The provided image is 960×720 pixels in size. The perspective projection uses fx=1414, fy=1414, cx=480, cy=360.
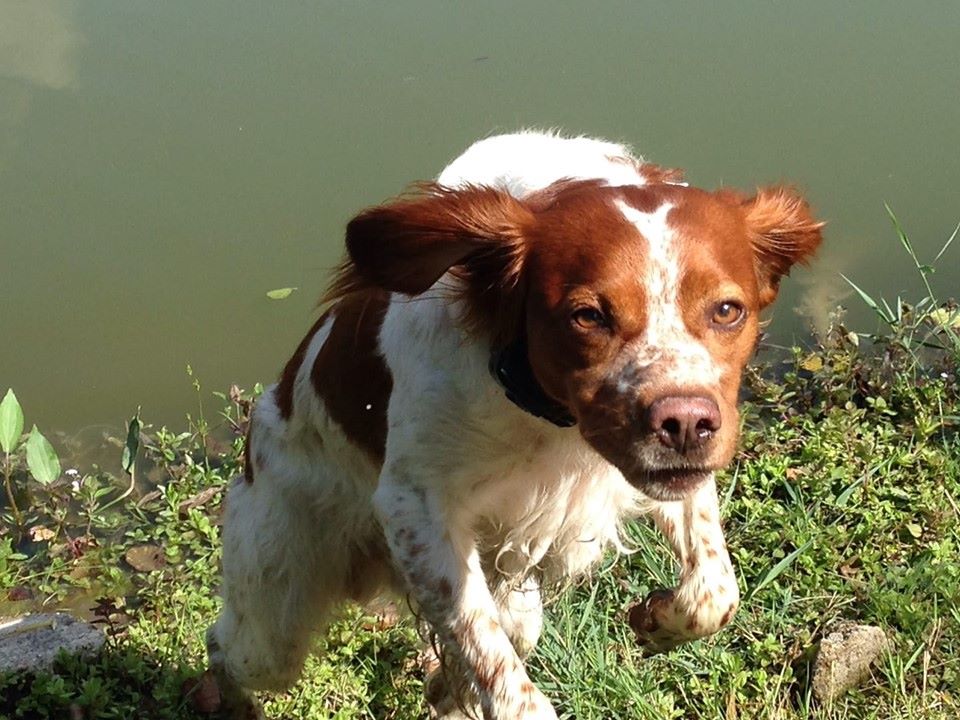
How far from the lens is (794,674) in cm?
377

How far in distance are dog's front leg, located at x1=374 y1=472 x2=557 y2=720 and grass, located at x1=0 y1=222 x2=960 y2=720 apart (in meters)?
0.75

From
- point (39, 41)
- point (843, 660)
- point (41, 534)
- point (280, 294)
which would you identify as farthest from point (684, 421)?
point (39, 41)

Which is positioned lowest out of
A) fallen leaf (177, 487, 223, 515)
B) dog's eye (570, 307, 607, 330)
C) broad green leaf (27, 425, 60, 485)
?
fallen leaf (177, 487, 223, 515)

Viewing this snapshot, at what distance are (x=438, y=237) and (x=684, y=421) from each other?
0.65m

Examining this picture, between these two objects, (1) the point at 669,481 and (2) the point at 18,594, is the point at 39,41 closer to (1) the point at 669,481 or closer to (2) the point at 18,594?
(2) the point at 18,594

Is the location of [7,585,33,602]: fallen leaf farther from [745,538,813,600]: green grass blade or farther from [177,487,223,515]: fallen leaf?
[745,538,813,600]: green grass blade

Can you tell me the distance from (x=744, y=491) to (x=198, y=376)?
2407 millimetres

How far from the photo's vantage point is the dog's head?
2498 millimetres

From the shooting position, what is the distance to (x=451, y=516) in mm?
3061

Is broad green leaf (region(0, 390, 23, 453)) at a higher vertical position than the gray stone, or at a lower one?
higher

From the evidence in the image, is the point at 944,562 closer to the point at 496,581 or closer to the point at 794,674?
the point at 794,674

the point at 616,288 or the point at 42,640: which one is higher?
the point at 616,288

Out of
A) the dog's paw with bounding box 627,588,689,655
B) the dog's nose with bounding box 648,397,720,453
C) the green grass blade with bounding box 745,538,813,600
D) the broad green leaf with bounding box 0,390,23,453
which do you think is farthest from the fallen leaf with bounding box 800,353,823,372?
the broad green leaf with bounding box 0,390,23,453

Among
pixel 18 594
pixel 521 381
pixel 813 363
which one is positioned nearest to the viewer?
pixel 521 381
